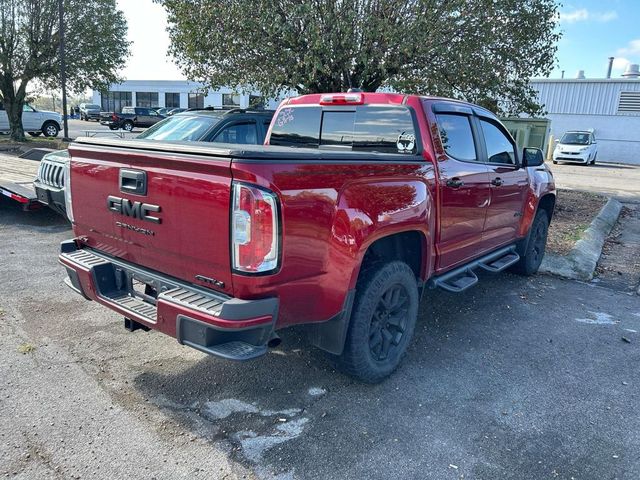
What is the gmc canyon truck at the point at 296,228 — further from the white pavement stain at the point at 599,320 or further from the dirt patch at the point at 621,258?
the dirt patch at the point at 621,258

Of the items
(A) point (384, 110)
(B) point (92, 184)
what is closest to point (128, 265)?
(B) point (92, 184)

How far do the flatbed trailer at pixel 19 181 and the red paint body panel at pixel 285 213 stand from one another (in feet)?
13.4

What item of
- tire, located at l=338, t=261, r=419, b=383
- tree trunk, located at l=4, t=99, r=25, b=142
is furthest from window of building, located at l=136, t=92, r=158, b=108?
tire, located at l=338, t=261, r=419, b=383

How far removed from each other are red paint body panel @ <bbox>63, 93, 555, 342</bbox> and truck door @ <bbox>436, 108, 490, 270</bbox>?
0.11 meters

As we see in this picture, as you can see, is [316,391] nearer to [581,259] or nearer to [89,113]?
[581,259]

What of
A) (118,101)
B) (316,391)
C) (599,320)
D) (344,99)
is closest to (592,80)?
(599,320)

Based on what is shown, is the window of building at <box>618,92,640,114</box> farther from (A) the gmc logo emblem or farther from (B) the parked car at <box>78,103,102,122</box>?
(B) the parked car at <box>78,103,102,122</box>

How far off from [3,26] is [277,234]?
70.8ft

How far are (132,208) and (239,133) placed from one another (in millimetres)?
4335

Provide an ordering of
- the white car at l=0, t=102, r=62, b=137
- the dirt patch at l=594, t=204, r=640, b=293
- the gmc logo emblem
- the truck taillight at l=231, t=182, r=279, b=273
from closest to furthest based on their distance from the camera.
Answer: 1. the truck taillight at l=231, t=182, r=279, b=273
2. the gmc logo emblem
3. the dirt patch at l=594, t=204, r=640, b=293
4. the white car at l=0, t=102, r=62, b=137

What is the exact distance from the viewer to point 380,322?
3.51 metres

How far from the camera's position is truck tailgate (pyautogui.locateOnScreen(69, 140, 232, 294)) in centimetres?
262

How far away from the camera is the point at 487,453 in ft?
9.27

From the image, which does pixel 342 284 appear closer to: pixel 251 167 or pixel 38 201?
pixel 251 167
